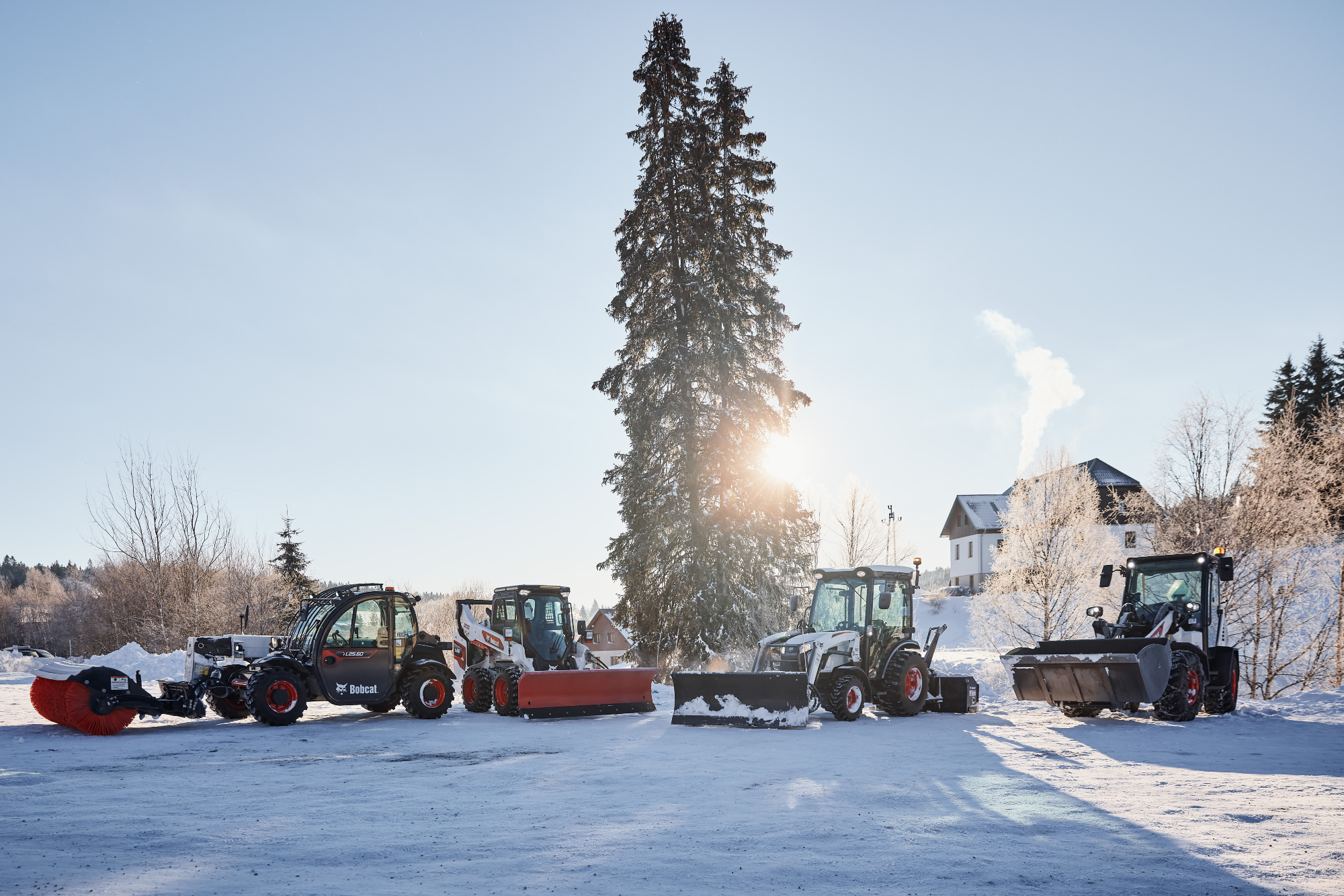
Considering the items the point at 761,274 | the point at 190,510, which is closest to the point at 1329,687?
the point at 761,274

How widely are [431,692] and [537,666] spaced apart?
2.01 meters

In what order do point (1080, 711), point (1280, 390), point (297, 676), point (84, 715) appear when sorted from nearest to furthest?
point (84, 715)
point (297, 676)
point (1080, 711)
point (1280, 390)

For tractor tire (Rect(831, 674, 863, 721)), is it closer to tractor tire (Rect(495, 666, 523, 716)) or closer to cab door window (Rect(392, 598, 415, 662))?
tractor tire (Rect(495, 666, 523, 716))

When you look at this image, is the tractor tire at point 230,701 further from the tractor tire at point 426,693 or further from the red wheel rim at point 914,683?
the red wheel rim at point 914,683

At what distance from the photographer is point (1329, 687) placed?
797 inches

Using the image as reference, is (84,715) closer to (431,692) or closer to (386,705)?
(386,705)

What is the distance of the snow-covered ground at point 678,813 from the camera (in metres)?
5.02

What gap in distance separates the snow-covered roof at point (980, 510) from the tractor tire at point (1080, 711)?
4477 cm

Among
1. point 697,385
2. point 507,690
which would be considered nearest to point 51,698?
point 507,690

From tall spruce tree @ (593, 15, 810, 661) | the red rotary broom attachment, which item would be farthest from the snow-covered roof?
the red rotary broom attachment

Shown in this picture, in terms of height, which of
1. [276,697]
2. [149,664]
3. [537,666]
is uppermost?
[537,666]

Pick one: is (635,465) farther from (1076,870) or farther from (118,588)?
(118,588)

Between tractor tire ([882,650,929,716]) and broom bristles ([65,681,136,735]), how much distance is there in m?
11.6

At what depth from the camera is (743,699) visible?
13.0 meters
